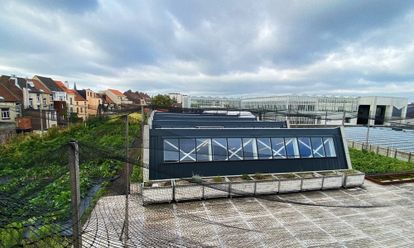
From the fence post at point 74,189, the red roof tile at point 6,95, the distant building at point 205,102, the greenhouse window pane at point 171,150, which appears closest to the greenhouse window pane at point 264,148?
the greenhouse window pane at point 171,150

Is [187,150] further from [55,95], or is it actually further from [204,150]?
[55,95]

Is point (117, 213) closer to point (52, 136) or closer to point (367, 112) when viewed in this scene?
point (52, 136)

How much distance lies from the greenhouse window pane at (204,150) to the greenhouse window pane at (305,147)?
4877 millimetres

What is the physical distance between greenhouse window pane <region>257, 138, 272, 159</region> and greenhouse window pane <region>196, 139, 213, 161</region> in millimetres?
2542

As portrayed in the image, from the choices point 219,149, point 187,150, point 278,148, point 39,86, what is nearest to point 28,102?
point 39,86

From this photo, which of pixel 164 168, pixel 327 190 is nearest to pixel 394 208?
pixel 327 190

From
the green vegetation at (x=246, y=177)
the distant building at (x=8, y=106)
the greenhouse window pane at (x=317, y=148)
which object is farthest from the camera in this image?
the distant building at (x=8, y=106)

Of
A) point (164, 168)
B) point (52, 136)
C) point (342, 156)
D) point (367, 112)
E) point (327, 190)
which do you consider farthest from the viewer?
point (367, 112)

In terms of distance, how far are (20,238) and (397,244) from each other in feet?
31.9

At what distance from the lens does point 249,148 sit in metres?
10.3

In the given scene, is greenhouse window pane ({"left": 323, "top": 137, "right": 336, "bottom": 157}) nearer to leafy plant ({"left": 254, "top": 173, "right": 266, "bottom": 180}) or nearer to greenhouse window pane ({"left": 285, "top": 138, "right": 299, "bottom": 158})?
greenhouse window pane ({"left": 285, "top": 138, "right": 299, "bottom": 158})

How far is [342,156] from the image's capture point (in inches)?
447

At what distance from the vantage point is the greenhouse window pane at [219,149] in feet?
32.2

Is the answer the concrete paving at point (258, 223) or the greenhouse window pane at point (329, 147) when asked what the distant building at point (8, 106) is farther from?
the greenhouse window pane at point (329, 147)
